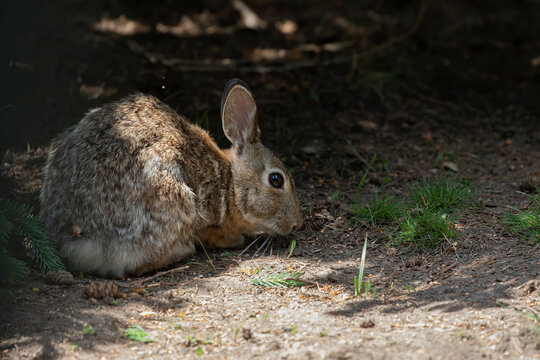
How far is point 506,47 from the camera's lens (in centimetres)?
1128

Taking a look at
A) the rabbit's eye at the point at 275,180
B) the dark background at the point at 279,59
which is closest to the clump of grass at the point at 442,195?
the rabbit's eye at the point at 275,180

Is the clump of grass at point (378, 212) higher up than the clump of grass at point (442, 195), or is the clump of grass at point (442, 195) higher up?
the clump of grass at point (442, 195)

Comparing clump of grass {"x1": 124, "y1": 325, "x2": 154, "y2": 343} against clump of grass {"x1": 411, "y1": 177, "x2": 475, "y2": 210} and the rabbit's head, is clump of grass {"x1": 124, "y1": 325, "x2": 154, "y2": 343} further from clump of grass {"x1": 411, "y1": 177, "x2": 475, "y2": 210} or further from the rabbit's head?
clump of grass {"x1": 411, "y1": 177, "x2": 475, "y2": 210}

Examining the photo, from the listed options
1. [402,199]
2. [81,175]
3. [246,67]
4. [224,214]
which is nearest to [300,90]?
[246,67]

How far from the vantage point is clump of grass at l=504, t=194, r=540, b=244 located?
19.2 feet

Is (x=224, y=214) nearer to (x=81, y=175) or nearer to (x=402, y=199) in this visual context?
(x=81, y=175)

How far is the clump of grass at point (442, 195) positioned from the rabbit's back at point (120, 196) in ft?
8.00

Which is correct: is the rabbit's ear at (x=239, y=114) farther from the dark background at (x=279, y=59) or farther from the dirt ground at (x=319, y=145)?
the dark background at (x=279, y=59)

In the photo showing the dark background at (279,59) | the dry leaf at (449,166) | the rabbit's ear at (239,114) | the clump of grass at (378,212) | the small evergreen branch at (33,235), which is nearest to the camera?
the small evergreen branch at (33,235)

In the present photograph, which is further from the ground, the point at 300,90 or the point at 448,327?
the point at 300,90

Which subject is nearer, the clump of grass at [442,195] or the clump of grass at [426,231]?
the clump of grass at [426,231]

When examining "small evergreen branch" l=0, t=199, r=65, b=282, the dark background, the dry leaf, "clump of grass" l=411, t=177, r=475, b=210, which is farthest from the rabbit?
the dry leaf

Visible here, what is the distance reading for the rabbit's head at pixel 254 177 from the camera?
6445 mm

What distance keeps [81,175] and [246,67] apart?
16.7 ft
